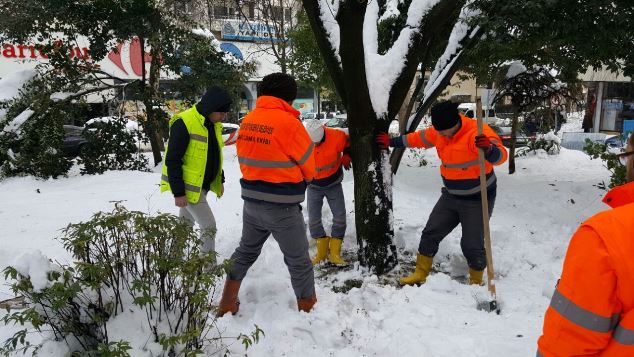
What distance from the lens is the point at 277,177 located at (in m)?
3.04

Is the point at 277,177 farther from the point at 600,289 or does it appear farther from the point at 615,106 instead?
the point at 615,106

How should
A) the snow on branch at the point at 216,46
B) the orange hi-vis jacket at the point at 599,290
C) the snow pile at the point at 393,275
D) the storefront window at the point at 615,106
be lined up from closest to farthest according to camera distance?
the orange hi-vis jacket at the point at 599,290, the snow pile at the point at 393,275, the snow on branch at the point at 216,46, the storefront window at the point at 615,106

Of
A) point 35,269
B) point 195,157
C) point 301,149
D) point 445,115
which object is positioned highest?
point 445,115

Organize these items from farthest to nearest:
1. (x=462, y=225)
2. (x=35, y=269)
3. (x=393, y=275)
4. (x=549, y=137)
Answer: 1. (x=549, y=137)
2. (x=393, y=275)
3. (x=462, y=225)
4. (x=35, y=269)

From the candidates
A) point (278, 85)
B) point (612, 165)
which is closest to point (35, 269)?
point (278, 85)

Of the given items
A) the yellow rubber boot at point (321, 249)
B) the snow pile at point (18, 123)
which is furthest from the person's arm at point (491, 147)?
the snow pile at point (18, 123)

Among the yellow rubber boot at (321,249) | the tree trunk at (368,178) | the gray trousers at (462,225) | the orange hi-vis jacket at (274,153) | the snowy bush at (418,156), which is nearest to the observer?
the orange hi-vis jacket at (274,153)

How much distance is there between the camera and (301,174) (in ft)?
10.3

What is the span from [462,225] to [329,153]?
1365 mm

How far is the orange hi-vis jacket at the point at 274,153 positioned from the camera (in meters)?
3.00

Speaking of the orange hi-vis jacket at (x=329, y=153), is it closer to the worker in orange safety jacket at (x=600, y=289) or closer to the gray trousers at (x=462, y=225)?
the gray trousers at (x=462, y=225)

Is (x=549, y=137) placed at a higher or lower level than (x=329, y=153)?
lower

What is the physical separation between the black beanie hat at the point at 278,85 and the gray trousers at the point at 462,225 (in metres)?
1.72

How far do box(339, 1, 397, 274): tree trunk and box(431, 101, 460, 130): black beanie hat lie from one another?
514 millimetres
